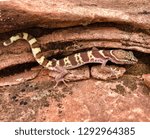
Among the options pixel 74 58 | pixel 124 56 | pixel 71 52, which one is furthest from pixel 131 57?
pixel 71 52

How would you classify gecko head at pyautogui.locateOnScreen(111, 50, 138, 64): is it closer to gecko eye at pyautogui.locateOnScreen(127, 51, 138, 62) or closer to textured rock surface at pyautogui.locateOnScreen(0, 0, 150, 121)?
gecko eye at pyautogui.locateOnScreen(127, 51, 138, 62)

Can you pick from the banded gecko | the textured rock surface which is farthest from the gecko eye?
the textured rock surface

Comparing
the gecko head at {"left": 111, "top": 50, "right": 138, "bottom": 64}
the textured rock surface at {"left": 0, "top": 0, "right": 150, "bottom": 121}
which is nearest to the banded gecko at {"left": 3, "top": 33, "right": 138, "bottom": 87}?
the gecko head at {"left": 111, "top": 50, "right": 138, "bottom": 64}

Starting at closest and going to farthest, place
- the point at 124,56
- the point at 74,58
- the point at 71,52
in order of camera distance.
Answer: the point at 124,56 < the point at 74,58 < the point at 71,52

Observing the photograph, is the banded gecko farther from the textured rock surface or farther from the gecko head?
the textured rock surface

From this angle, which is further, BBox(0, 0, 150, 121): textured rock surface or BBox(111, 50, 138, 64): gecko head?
BBox(111, 50, 138, 64): gecko head

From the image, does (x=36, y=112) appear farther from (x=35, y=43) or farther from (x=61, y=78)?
(x=35, y=43)

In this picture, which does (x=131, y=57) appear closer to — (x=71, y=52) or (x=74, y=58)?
(x=74, y=58)

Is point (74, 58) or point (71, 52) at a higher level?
point (71, 52)
